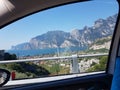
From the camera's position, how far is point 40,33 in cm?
543

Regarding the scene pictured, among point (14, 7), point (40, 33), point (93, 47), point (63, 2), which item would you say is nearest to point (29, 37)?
point (40, 33)

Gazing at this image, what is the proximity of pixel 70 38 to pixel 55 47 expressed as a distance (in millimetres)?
530

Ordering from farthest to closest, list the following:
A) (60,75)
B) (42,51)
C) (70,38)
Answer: (70,38) → (42,51) → (60,75)

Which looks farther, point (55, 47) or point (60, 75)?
point (55, 47)

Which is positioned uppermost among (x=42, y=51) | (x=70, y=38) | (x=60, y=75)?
(x=70, y=38)

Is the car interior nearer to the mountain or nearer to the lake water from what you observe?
the lake water

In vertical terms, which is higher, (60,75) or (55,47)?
(55,47)

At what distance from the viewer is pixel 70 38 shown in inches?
210

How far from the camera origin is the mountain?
470 cm

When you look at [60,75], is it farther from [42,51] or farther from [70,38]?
[70,38]

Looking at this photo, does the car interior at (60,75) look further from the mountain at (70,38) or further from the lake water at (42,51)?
the mountain at (70,38)

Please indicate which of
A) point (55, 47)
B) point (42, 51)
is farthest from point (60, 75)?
point (55, 47)

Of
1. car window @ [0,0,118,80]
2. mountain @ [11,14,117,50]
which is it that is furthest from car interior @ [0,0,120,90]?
mountain @ [11,14,117,50]

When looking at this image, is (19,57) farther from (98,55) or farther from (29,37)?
(98,55)
